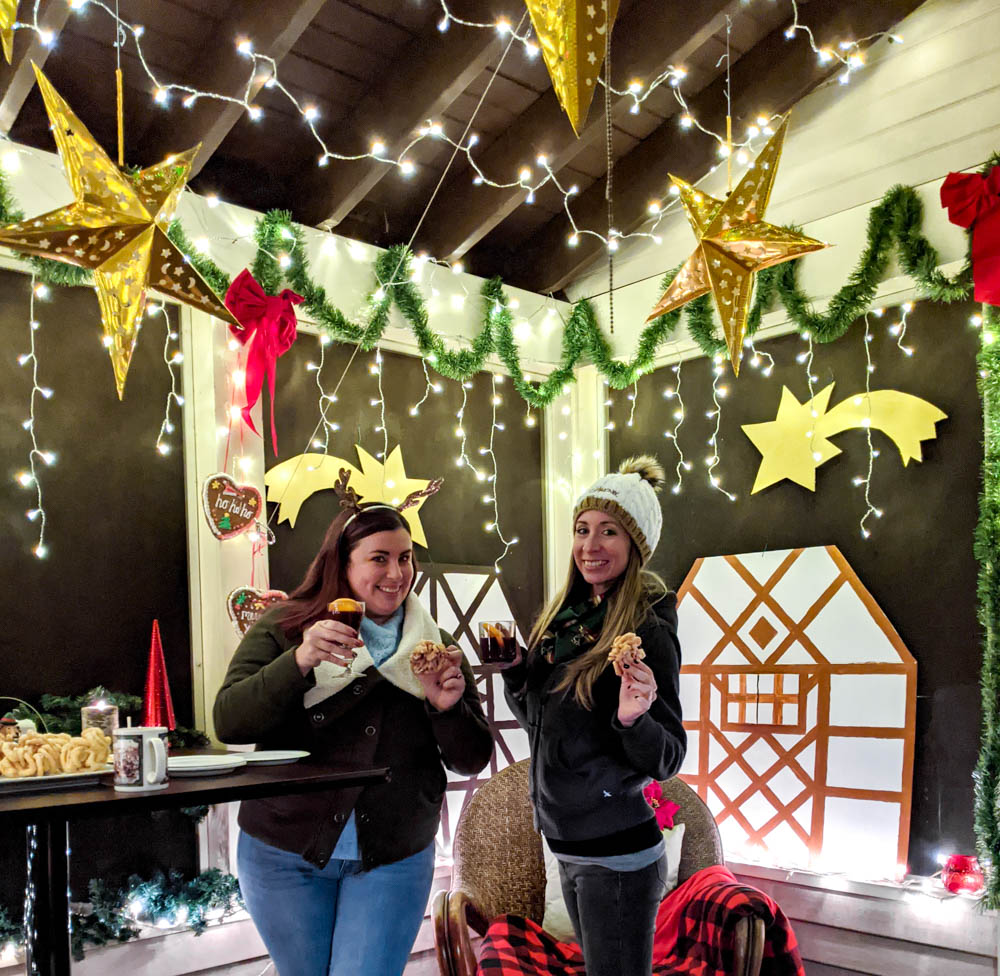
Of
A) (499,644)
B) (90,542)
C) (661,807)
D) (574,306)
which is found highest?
(574,306)

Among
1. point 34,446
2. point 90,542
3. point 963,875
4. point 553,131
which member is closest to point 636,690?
point 963,875

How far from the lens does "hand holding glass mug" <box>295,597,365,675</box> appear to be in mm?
1853

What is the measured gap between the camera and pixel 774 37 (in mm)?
3711

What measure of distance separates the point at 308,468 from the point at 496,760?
1371mm

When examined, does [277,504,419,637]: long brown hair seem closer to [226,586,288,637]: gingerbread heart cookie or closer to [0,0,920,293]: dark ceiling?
[226,586,288,637]: gingerbread heart cookie

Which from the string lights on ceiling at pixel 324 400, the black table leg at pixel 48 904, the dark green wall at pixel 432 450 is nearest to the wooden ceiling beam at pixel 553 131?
the dark green wall at pixel 432 450

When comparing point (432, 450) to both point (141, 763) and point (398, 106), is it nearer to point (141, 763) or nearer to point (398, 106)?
point (398, 106)

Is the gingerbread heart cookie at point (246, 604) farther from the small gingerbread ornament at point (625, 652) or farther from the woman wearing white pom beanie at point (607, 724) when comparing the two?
the small gingerbread ornament at point (625, 652)

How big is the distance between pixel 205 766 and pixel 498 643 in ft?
2.50

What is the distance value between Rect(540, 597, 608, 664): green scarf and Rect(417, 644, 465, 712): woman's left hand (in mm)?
357

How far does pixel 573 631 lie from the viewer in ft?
7.64

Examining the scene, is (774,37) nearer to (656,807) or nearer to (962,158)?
(962,158)

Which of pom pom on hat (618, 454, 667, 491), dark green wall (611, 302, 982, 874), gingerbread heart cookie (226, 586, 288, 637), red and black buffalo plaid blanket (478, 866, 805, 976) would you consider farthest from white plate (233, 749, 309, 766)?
dark green wall (611, 302, 982, 874)

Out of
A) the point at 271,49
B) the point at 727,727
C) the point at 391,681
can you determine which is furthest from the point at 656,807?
the point at 271,49
